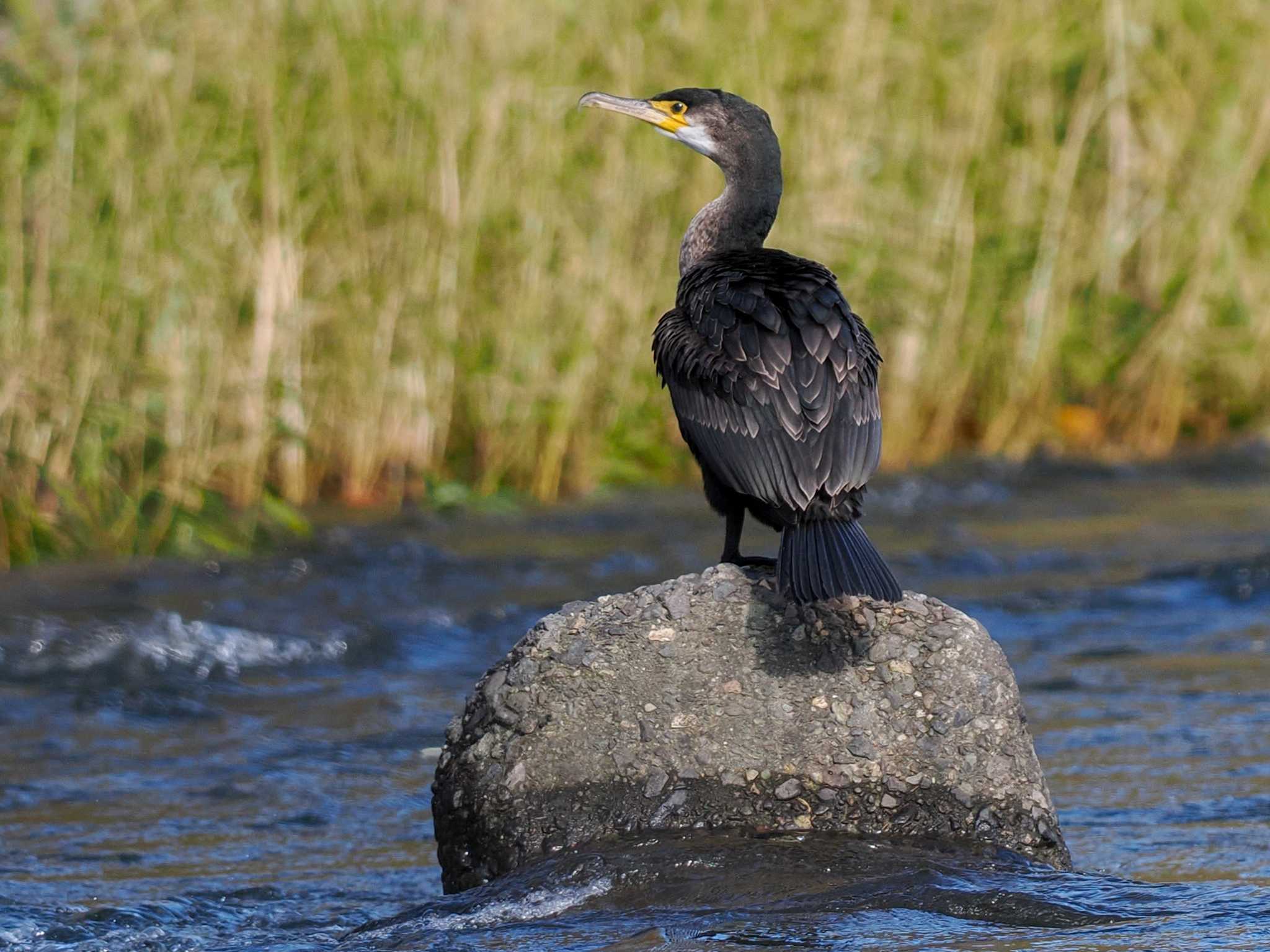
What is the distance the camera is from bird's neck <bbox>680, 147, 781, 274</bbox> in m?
4.43

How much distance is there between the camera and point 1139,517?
8375 millimetres

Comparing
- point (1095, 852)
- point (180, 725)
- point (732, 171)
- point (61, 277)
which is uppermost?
point (732, 171)

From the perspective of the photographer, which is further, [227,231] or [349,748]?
[227,231]

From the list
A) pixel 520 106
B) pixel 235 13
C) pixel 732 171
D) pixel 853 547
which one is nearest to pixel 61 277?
pixel 235 13

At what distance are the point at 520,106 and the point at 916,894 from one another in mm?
5268

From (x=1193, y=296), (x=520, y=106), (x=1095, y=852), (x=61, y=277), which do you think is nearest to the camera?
(x=1095, y=852)

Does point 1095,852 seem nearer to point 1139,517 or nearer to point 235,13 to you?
point 1139,517

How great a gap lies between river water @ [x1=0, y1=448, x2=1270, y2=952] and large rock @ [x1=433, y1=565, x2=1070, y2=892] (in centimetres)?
7

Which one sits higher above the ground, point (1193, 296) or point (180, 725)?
point (1193, 296)

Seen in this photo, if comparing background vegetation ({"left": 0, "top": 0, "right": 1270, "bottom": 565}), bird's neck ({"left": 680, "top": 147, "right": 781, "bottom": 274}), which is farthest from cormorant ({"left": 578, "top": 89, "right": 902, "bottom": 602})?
background vegetation ({"left": 0, "top": 0, "right": 1270, "bottom": 565})

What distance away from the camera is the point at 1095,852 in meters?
4.20

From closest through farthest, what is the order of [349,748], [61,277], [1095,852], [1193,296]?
1. [1095,852]
2. [349,748]
3. [61,277]
4. [1193,296]

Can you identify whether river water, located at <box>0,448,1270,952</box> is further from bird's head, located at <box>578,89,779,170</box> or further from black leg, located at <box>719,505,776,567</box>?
bird's head, located at <box>578,89,779,170</box>

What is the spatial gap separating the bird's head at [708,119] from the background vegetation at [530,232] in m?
2.88
